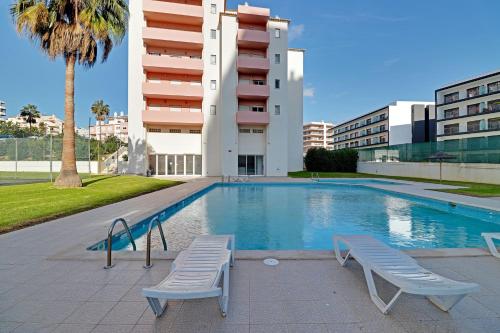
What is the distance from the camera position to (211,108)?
27125mm

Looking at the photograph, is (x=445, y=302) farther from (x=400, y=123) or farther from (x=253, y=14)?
(x=400, y=123)

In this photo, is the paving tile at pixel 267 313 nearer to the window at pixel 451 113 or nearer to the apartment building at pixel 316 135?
the window at pixel 451 113

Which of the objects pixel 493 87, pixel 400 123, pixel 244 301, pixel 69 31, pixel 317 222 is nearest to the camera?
pixel 244 301

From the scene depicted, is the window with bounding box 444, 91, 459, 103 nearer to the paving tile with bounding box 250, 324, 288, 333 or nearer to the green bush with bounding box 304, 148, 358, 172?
the green bush with bounding box 304, 148, 358, 172

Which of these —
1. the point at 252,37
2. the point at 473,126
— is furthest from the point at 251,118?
the point at 473,126

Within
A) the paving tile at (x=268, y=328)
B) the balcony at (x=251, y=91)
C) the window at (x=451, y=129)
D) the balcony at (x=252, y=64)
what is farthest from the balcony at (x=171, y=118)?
the window at (x=451, y=129)

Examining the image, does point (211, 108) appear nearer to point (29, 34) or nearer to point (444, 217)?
point (29, 34)

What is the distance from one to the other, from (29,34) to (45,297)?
48.4 ft

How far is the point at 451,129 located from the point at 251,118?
139 ft

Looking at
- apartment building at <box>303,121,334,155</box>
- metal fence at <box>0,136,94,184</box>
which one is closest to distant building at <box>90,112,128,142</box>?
apartment building at <box>303,121,334,155</box>

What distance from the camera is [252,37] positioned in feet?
86.2

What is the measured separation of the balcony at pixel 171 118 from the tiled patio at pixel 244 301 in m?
22.4

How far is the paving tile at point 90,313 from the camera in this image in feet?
8.70

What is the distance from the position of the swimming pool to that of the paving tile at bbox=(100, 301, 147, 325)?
2729 millimetres
